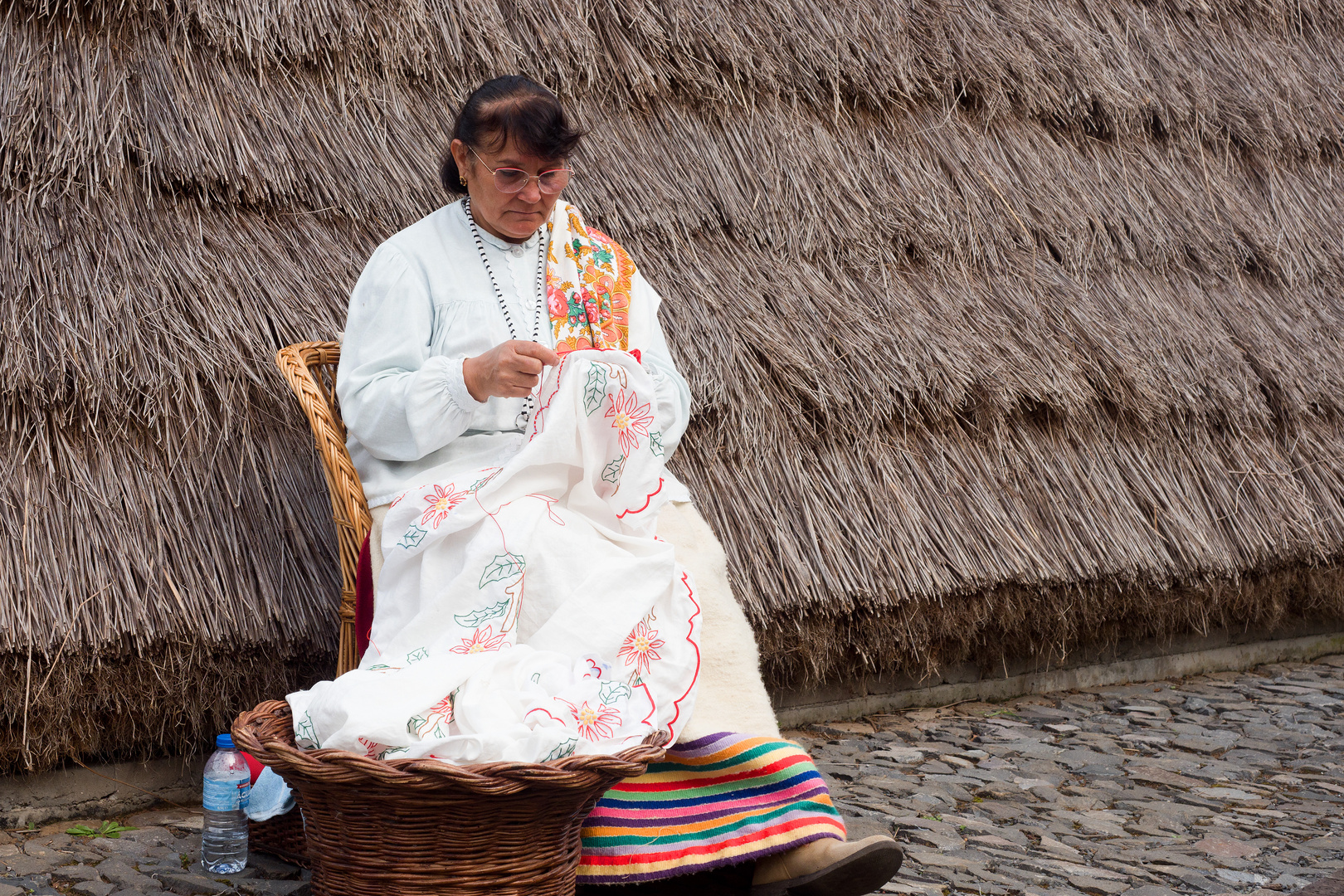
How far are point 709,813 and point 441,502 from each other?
0.61 meters

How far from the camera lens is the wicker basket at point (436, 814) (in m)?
1.41

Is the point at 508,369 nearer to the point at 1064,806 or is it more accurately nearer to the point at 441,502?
the point at 441,502

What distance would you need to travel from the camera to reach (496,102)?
194cm

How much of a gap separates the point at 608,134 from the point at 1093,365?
144cm

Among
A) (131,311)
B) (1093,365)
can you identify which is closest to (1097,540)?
(1093,365)

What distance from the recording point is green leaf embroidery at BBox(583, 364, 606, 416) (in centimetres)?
183

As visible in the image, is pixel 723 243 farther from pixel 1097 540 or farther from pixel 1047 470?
pixel 1097 540

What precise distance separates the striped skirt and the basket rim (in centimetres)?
27

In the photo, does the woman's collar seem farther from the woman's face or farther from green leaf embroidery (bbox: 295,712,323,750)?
green leaf embroidery (bbox: 295,712,323,750)

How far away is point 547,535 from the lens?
172 cm

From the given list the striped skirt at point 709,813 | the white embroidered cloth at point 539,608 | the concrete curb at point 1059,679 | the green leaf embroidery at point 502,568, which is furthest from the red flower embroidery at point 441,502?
the concrete curb at point 1059,679

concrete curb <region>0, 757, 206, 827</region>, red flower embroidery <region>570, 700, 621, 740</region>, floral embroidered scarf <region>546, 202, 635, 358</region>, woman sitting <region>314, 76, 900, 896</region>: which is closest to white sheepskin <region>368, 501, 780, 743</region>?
woman sitting <region>314, 76, 900, 896</region>

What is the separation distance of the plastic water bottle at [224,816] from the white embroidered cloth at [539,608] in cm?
41

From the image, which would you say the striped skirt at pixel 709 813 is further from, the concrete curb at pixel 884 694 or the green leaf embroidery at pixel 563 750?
the concrete curb at pixel 884 694
